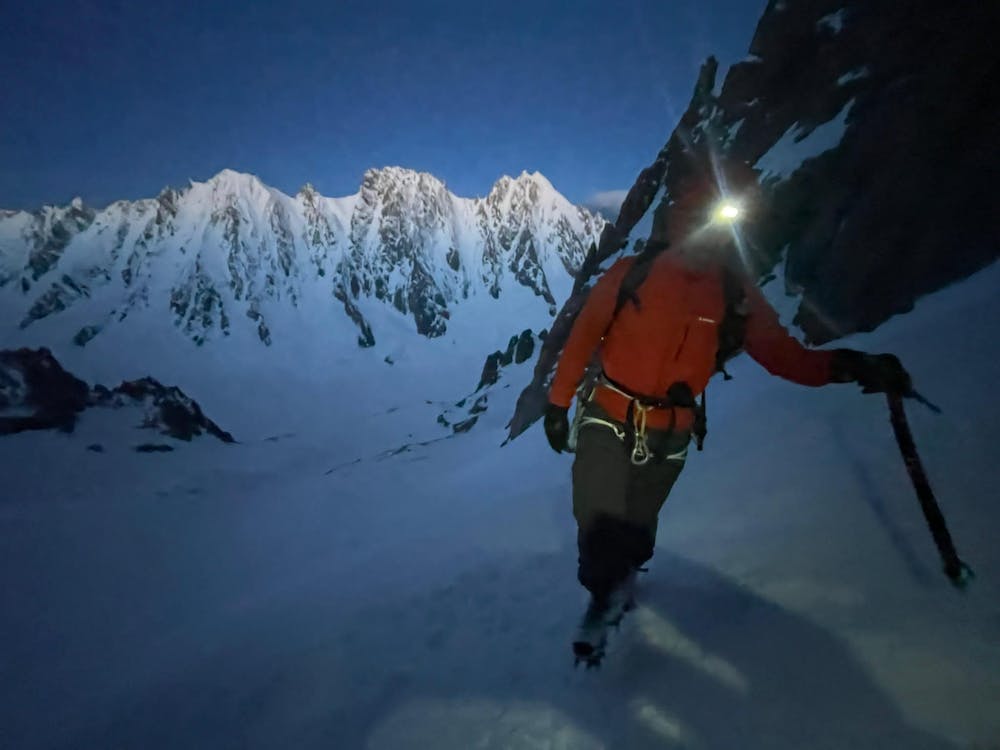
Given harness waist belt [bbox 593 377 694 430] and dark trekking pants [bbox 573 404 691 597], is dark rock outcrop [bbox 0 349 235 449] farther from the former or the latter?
harness waist belt [bbox 593 377 694 430]

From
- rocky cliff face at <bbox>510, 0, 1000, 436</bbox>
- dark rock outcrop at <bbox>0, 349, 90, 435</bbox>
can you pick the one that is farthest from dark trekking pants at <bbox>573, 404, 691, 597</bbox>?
dark rock outcrop at <bbox>0, 349, 90, 435</bbox>

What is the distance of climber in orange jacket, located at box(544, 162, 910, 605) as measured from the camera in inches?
118

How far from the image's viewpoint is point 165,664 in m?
6.81

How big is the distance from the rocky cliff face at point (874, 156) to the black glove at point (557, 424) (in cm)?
472

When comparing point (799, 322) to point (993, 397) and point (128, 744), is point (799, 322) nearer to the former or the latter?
point (993, 397)

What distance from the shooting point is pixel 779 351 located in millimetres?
2971

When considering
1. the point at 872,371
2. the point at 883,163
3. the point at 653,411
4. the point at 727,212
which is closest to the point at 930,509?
the point at 872,371

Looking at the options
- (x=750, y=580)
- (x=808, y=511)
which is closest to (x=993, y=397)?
(x=808, y=511)

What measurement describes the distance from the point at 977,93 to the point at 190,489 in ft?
363

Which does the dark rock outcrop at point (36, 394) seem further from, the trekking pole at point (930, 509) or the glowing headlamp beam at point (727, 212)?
the trekking pole at point (930, 509)

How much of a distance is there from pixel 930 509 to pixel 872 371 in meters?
0.94

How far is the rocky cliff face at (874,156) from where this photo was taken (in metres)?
8.67

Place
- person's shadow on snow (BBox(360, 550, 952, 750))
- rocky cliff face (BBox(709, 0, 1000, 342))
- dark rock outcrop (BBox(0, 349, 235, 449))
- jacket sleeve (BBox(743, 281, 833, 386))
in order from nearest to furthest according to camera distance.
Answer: person's shadow on snow (BBox(360, 550, 952, 750)), jacket sleeve (BBox(743, 281, 833, 386)), rocky cliff face (BBox(709, 0, 1000, 342)), dark rock outcrop (BBox(0, 349, 235, 449))

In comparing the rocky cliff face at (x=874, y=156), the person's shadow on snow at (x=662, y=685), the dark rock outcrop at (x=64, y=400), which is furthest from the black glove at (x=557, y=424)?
the dark rock outcrop at (x=64, y=400)
